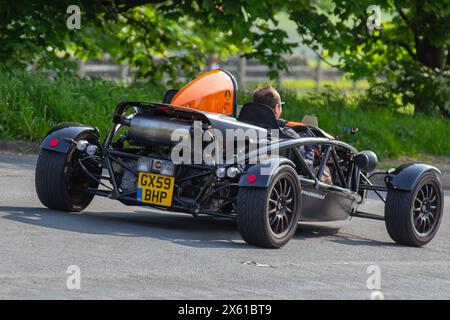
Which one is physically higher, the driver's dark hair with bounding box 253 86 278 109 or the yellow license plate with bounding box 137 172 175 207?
the driver's dark hair with bounding box 253 86 278 109

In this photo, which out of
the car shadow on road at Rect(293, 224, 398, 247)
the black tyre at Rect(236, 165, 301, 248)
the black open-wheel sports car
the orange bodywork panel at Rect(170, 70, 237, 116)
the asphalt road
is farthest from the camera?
the car shadow on road at Rect(293, 224, 398, 247)

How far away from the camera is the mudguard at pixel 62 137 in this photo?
1005cm

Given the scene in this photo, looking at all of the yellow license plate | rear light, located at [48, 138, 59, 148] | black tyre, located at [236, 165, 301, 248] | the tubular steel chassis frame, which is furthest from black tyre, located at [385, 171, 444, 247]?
rear light, located at [48, 138, 59, 148]

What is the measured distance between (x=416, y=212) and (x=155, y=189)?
2.59m

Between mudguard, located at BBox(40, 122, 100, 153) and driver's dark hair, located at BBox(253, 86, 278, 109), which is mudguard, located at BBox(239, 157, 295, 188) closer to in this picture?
driver's dark hair, located at BBox(253, 86, 278, 109)

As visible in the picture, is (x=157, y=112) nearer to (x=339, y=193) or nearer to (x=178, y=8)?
(x=339, y=193)

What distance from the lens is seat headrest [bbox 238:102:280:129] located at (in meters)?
10.1

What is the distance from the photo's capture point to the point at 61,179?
10.0m

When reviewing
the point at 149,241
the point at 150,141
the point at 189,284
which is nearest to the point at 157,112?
the point at 150,141

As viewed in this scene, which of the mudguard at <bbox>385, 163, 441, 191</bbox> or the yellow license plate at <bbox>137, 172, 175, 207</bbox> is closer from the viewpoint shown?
the yellow license plate at <bbox>137, 172, 175, 207</bbox>

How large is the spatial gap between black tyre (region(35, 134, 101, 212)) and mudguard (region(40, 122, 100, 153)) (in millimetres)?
45

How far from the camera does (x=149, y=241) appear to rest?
9094mm
